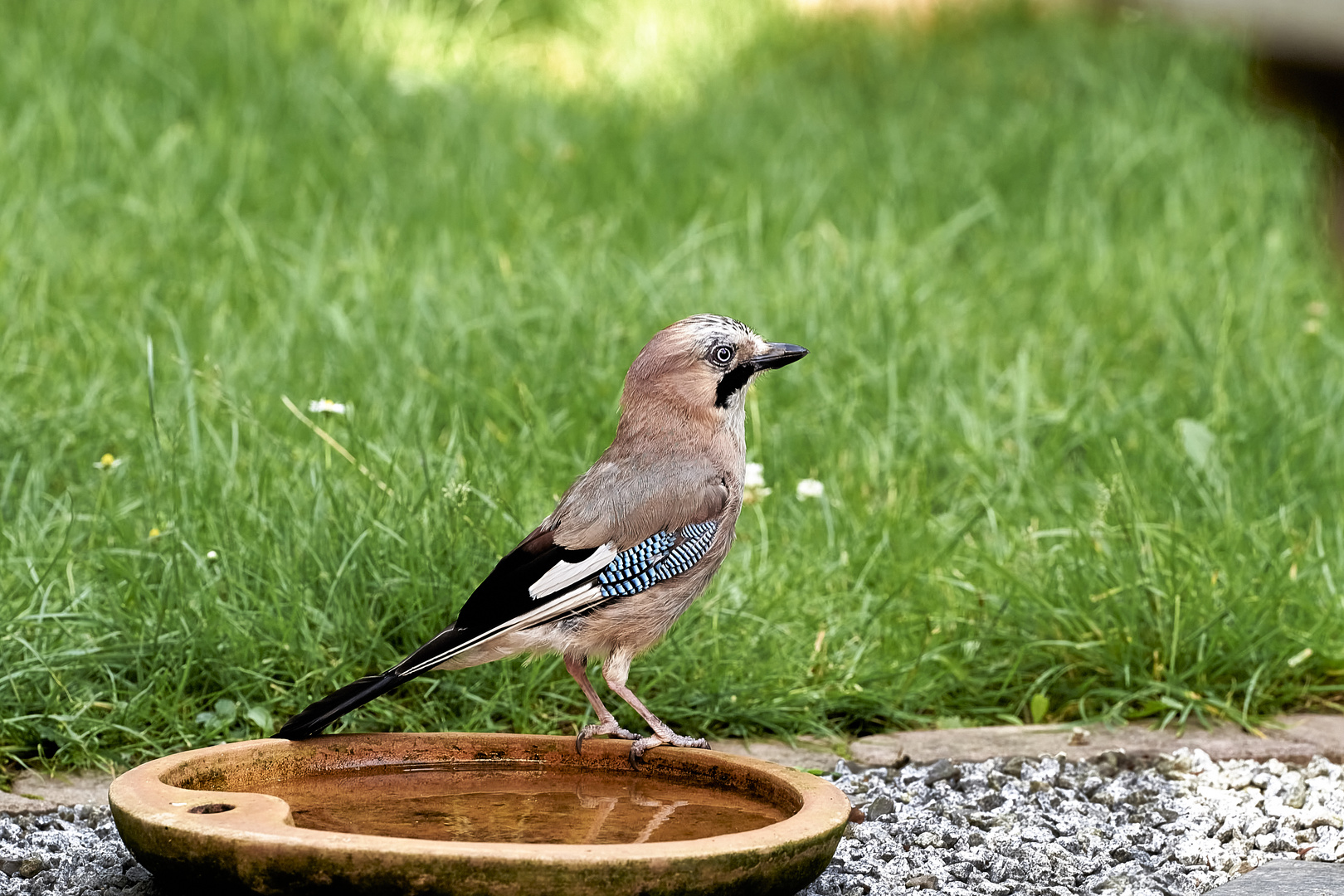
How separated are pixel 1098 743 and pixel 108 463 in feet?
8.44

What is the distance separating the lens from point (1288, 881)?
2.88 m

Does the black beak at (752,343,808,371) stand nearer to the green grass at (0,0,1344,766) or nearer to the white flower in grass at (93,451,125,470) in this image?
the green grass at (0,0,1344,766)

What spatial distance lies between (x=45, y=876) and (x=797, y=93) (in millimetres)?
6999

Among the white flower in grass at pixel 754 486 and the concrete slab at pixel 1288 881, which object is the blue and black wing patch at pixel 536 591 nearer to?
the concrete slab at pixel 1288 881

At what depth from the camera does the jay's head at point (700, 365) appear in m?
3.25

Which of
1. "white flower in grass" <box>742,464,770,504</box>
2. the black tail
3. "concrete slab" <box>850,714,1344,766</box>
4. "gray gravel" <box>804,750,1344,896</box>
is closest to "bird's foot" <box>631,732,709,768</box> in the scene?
"gray gravel" <box>804,750,1344,896</box>

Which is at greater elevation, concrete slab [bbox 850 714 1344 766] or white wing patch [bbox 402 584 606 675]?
white wing patch [bbox 402 584 606 675]

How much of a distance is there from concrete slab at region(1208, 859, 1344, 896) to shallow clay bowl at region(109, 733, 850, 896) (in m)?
0.75

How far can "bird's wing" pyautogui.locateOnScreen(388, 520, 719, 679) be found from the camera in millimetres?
2979

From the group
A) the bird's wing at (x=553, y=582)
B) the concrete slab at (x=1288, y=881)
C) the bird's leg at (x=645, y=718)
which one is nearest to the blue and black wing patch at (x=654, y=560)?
the bird's wing at (x=553, y=582)

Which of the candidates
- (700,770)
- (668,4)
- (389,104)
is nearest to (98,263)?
(389,104)

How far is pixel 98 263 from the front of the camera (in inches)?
229

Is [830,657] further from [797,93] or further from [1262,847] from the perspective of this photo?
[797,93]

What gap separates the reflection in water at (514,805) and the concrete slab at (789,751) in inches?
21.8
